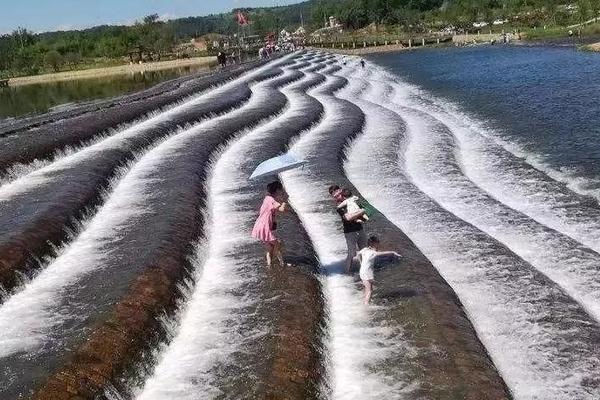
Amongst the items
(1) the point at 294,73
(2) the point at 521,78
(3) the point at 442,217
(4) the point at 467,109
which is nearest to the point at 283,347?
(3) the point at 442,217

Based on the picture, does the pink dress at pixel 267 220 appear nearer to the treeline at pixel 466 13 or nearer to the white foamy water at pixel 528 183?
the white foamy water at pixel 528 183

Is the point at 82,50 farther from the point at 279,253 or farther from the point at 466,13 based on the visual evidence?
the point at 279,253

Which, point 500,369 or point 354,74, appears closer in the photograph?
point 500,369

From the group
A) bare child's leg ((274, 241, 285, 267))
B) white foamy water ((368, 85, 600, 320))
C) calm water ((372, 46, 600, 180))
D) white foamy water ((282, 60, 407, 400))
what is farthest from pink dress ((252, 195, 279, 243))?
calm water ((372, 46, 600, 180))

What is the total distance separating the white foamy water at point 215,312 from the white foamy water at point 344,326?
4.79 ft

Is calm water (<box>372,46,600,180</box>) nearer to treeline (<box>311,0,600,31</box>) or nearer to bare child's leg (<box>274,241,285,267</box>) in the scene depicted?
bare child's leg (<box>274,241,285,267</box>)

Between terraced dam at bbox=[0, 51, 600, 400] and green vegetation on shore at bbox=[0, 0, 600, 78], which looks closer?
terraced dam at bbox=[0, 51, 600, 400]

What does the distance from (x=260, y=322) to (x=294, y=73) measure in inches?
1888

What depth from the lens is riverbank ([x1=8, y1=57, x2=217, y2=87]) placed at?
10831cm

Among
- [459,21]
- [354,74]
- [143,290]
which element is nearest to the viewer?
[143,290]

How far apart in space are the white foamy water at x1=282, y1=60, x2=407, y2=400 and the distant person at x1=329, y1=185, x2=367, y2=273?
0.88 metres

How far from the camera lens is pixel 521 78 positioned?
52.3 meters

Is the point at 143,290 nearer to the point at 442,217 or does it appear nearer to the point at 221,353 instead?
the point at 221,353

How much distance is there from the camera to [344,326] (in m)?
13.1
